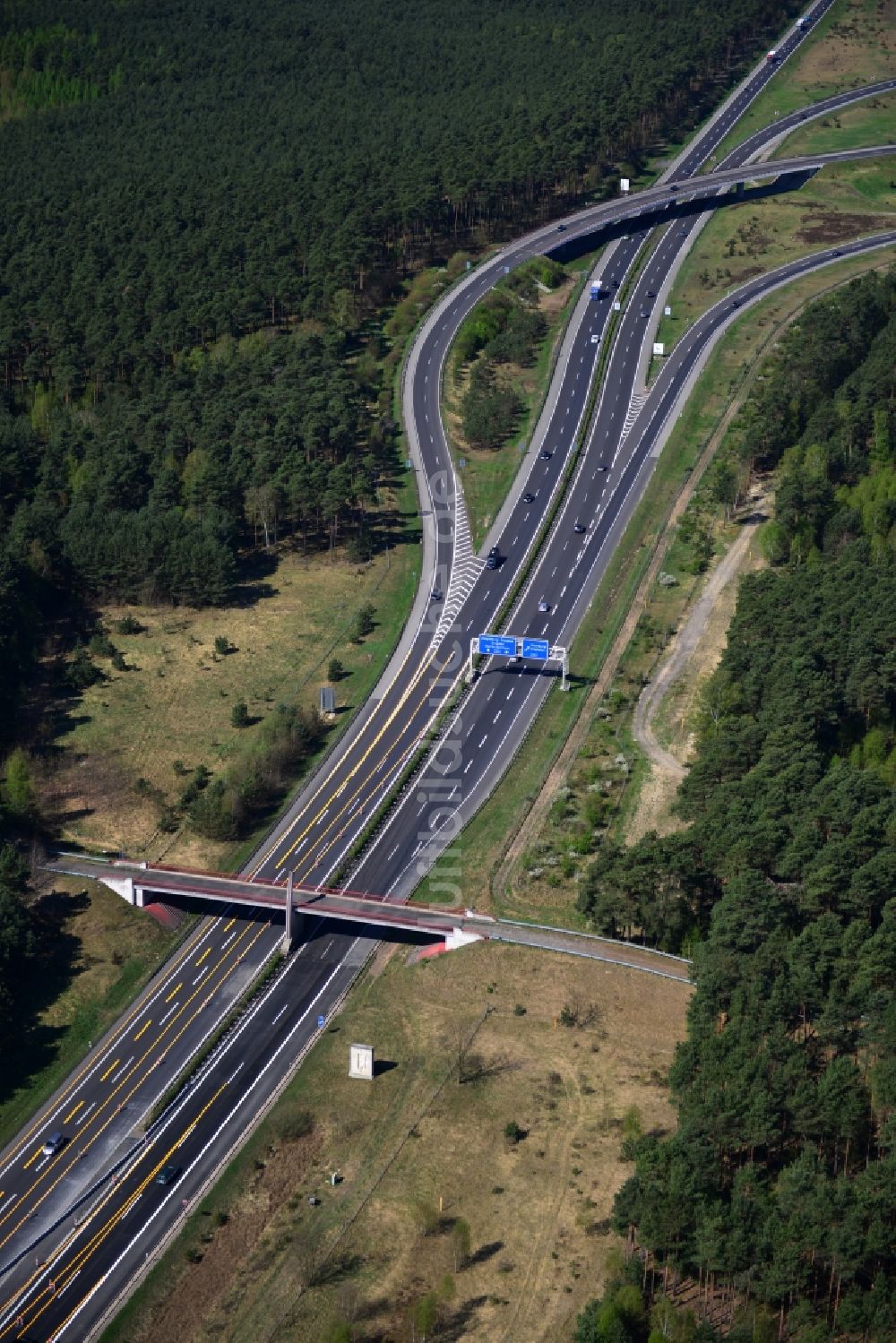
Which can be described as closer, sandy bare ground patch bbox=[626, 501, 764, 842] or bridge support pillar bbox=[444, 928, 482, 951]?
bridge support pillar bbox=[444, 928, 482, 951]

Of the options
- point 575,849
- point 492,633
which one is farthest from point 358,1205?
Answer: point 492,633

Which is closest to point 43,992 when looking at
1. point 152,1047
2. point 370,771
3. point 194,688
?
point 152,1047

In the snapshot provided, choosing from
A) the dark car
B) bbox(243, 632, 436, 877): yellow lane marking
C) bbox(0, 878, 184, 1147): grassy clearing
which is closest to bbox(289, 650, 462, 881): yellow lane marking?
bbox(243, 632, 436, 877): yellow lane marking

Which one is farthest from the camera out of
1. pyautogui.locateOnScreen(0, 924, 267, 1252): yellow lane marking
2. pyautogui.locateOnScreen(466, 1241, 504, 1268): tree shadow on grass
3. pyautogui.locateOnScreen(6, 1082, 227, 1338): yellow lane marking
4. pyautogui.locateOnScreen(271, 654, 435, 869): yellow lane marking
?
pyautogui.locateOnScreen(271, 654, 435, 869): yellow lane marking

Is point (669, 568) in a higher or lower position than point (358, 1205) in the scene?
higher

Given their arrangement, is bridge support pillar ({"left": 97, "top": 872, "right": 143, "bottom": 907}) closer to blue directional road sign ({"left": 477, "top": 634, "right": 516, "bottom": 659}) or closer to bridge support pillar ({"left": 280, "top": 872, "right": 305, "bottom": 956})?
bridge support pillar ({"left": 280, "top": 872, "right": 305, "bottom": 956})

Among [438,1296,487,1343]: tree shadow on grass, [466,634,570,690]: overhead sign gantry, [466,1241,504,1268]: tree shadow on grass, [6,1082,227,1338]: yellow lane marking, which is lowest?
[6,1082,227,1338]: yellow lane marking

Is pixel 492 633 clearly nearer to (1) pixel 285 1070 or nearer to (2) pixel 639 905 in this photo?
(2) pixel 639 905
